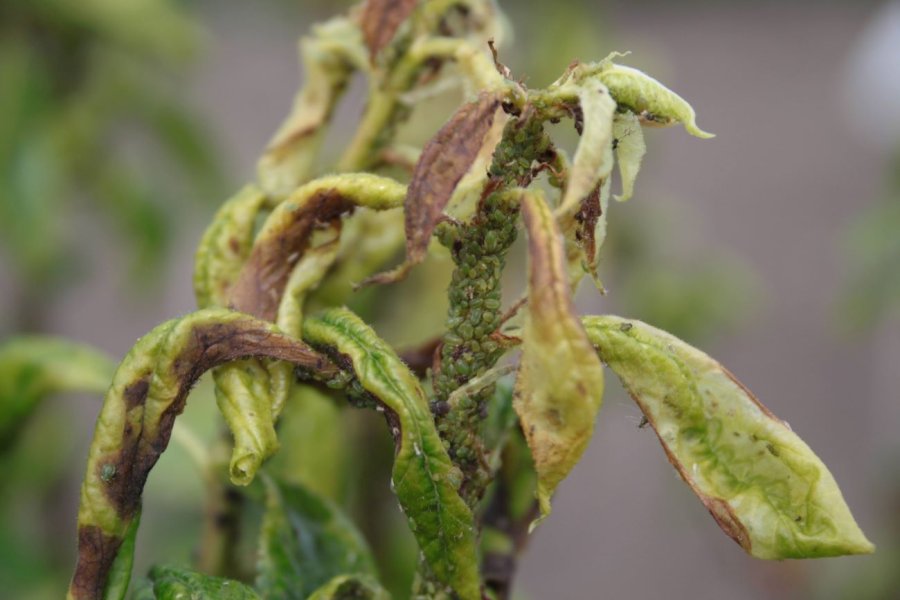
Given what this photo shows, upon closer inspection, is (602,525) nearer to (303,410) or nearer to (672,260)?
(672,260)

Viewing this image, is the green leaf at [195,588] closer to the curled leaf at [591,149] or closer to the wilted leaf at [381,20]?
the curled leaf at [591,149]

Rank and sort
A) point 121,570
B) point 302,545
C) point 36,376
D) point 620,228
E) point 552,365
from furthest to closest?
1. point 620,228
2. point 36,376
3. point 302,545
4. point 121,570
5. point 552,365

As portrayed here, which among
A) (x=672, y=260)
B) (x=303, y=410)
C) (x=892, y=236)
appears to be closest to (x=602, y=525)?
(x=672, y=260)

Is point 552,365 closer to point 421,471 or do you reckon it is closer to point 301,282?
point 421,471

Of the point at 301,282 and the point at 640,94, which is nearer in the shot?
the point at 640,94

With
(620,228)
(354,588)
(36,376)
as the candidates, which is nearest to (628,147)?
(354,588)

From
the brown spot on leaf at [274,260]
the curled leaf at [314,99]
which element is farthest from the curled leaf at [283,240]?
the curled leaf at [314,99]

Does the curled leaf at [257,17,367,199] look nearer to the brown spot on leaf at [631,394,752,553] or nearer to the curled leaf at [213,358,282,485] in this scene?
the curled leaf at [213,358,282,485]
